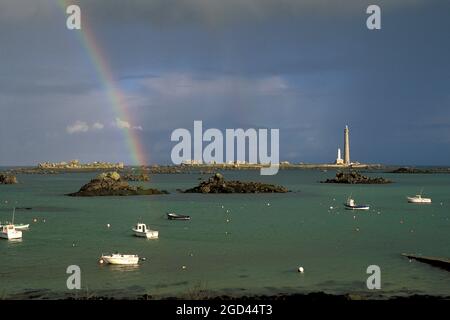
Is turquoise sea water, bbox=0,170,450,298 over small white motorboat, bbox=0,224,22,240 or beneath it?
beneath

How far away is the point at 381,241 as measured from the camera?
1933 inches

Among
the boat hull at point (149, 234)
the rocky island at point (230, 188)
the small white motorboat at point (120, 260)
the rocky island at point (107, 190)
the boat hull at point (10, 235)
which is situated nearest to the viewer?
the small white motorboat at point (120, 260)

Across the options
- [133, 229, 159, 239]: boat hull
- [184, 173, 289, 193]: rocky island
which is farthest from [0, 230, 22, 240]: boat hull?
[184, 173, 289, 193]: rocky island

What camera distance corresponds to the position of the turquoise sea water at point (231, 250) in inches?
1223

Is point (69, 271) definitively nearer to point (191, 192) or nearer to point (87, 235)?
point (87, 235)

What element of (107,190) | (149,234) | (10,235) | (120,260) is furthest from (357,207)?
(107,190)

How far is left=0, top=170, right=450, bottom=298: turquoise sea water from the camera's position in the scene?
102ft

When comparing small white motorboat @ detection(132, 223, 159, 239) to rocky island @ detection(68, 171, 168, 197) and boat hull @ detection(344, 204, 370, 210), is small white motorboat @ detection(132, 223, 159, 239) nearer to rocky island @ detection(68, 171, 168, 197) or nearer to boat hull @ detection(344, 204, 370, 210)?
boat hull @ detection(344, 204, 370, 210)

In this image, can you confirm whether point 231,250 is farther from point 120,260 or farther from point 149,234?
point 120,260

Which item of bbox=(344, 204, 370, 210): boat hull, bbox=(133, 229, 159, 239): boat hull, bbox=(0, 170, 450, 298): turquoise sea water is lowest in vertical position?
bbox=(0, 170, 450, 298): turquoise sea water

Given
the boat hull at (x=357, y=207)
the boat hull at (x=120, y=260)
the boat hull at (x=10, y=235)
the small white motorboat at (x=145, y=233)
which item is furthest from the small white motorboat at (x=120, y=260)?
the boat hull at (x=357, y=207)

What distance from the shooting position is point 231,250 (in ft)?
144

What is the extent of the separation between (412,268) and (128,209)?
53.5 metres

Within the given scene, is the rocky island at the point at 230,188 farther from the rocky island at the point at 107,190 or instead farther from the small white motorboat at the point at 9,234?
the small white motorboat at the point at 9,234
